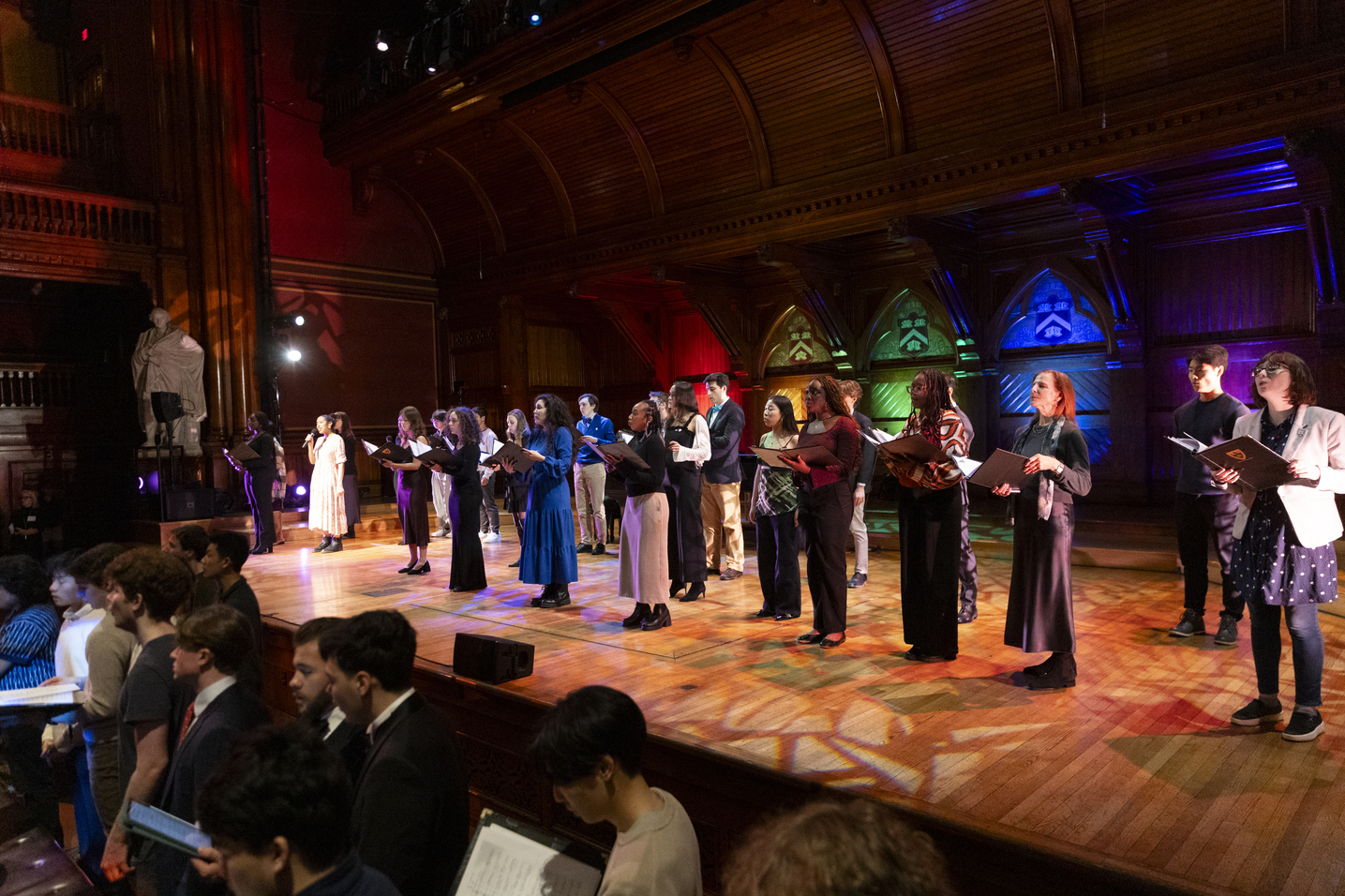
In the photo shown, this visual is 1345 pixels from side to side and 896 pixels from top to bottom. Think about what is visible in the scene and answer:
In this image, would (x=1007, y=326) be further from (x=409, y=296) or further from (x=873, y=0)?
(x=409, y=296)

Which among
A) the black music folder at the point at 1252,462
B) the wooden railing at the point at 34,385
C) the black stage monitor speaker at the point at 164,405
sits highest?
the wooden railing at the point at 34,385

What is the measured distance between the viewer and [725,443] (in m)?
5.69

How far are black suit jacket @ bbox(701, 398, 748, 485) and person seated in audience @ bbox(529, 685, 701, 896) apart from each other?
4032 mm

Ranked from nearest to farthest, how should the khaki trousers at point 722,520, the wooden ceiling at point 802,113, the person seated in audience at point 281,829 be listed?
the person seated in audience at point 281,829
the wooden ceiling at point 802,113
the khaki trousers at point 722,520

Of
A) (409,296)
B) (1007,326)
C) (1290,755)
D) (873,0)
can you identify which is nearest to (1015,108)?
(873,0)

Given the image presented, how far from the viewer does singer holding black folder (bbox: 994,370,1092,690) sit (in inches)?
134

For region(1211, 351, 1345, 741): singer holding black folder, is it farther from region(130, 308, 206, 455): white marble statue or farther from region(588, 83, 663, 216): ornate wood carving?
region(130, 308, 206, 455): white marble statue

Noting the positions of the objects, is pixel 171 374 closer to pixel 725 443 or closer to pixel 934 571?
pixel 725 443

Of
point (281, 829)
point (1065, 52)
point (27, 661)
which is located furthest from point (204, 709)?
point (1065, 52)

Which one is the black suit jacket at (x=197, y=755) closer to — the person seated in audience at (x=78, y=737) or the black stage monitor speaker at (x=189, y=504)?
the person seated in audience at (x=78, y=737)

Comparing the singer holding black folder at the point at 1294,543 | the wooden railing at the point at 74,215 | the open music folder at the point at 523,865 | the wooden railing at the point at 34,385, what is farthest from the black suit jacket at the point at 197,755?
the wooden railing at the point at 34,385

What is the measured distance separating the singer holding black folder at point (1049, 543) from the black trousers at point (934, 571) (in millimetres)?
342

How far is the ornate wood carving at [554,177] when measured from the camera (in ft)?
29.7

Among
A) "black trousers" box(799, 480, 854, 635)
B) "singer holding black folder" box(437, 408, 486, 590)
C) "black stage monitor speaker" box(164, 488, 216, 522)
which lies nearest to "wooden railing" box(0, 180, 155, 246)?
"black stage monitor speaker" box(164, 488, 216, 522)
